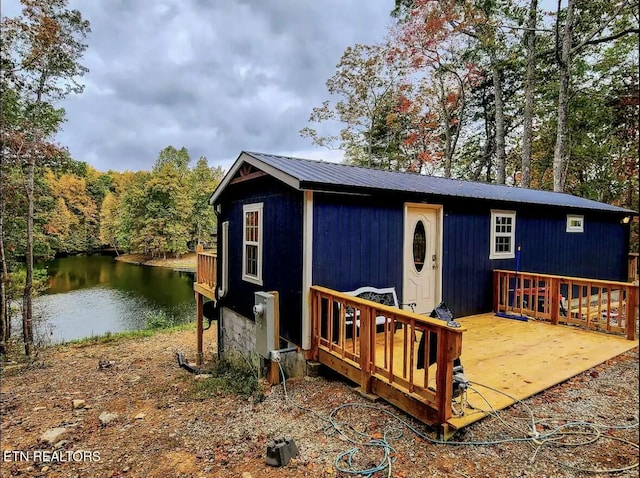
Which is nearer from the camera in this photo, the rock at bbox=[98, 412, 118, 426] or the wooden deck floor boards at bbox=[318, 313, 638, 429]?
the wooden deck floor boards at bbox=[318, 313, 638, 429]

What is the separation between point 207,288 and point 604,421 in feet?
23.7

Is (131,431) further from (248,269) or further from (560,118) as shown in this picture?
(560,118)

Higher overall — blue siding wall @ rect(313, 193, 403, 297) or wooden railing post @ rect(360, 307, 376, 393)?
blue siding wall @ rect(313, 193, 403, 297)

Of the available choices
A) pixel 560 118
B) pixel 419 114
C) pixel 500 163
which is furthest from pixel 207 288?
pixel 419 114

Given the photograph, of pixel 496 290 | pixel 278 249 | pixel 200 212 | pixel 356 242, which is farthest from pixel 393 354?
pixel 200 212

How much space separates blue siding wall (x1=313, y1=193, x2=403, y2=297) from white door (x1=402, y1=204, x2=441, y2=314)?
17 cm

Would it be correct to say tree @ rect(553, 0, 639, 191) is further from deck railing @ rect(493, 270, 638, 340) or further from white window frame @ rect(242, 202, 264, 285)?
white window frame @ rect(242, 202, 264, 285)

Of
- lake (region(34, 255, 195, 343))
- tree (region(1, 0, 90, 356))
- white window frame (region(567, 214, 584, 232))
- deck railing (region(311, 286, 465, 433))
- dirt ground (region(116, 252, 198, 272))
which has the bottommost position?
lake (region(34, 255, 195, 343))

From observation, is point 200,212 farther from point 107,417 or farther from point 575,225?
point 575,225

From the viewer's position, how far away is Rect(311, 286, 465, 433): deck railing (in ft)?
8.99

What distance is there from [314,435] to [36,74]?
11945 mm

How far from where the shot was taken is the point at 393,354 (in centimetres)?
360

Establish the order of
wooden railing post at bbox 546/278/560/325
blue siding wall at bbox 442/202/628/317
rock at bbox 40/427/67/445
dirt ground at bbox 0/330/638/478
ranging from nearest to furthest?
1. dirt ground at bbox 0/330/638/478
2. rock at bbox 40/427/67/445
3. wooden railing post at bbox 546/278/560/325
4. blue siding wall at bbox 442/202/628/317

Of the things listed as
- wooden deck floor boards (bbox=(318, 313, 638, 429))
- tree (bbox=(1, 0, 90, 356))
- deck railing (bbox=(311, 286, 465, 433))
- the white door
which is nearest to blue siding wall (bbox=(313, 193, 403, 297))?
the white door
